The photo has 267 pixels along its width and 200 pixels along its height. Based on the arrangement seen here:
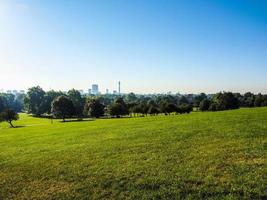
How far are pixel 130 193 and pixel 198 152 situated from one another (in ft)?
20.6

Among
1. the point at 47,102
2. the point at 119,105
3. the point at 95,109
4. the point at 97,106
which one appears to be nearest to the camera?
the point at 119,105

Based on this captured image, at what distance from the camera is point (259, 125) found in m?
24.7

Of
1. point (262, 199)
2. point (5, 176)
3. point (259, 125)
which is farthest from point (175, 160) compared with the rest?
point (259, 125)

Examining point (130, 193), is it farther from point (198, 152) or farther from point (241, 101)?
point (241, 101)

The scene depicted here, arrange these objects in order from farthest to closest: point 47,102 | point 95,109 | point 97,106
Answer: point 47,102 < point 97,106 < point 95,109

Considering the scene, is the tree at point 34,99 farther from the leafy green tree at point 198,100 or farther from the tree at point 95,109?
the leafy green tree at point 198,100

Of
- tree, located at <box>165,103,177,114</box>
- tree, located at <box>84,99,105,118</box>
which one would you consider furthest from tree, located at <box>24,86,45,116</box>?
tree, located at <box>165,103,177,114</box>

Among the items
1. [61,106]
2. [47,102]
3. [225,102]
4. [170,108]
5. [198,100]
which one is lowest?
[170,108]

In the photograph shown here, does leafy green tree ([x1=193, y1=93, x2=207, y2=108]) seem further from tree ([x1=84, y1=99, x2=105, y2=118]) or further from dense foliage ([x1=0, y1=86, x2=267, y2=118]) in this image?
tree ([x1=84, y1=99, x2=105, y2=118])

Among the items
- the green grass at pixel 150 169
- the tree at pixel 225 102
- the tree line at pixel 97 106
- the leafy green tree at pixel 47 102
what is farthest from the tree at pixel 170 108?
the green grass at pixel 150 169

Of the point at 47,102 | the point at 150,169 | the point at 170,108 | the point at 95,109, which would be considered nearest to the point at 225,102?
the point at 170,108

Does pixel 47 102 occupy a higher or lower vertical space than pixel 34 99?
lower

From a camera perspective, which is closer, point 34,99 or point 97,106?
point 97,106

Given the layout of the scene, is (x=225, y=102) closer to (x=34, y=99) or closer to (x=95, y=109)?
(x=95, y=109)
